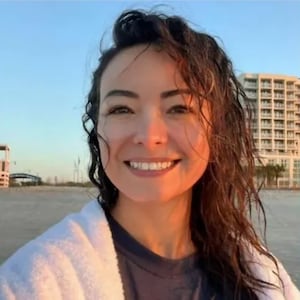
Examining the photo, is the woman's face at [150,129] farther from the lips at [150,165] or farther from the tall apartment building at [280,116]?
the tall apartment building at [280,116]

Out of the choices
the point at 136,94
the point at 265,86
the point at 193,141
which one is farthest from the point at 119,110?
the point at 265,86

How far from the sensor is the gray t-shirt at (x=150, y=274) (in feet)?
4.08

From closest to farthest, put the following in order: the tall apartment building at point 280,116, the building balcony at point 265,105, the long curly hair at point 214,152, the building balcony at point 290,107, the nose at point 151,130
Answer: the nose at point 151,130
the long curly hair at point 214,152
the tall apartment building at point 280,116
the building balcony at point 265,105
the building balcony at point 290,107

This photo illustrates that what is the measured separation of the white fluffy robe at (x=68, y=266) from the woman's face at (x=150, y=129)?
134 millimetres

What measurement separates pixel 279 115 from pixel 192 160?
271ft

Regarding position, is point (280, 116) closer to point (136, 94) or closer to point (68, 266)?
point (136, 94)

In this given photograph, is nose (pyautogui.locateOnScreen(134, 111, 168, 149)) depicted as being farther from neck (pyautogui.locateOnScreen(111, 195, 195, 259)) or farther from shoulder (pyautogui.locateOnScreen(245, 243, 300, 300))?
shoulder (pyautogui.locateOnScreen(245, 243, 300, 300))

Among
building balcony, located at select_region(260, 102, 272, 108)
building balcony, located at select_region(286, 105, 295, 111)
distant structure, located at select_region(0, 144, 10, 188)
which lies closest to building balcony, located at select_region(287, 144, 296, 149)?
building balcony, located at select_region(286, 105, 295, 111)

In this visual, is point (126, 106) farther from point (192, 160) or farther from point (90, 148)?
point (90, 148)

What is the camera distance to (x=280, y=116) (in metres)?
81.1

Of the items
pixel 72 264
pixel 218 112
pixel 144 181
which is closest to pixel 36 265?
pixel 72 264

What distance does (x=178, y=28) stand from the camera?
1.32m

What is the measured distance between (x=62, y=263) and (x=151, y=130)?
1.17 feet

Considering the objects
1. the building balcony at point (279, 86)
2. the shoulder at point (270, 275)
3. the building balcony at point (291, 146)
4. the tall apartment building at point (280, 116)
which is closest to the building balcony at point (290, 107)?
the tall apartment building at point (280, 116)
